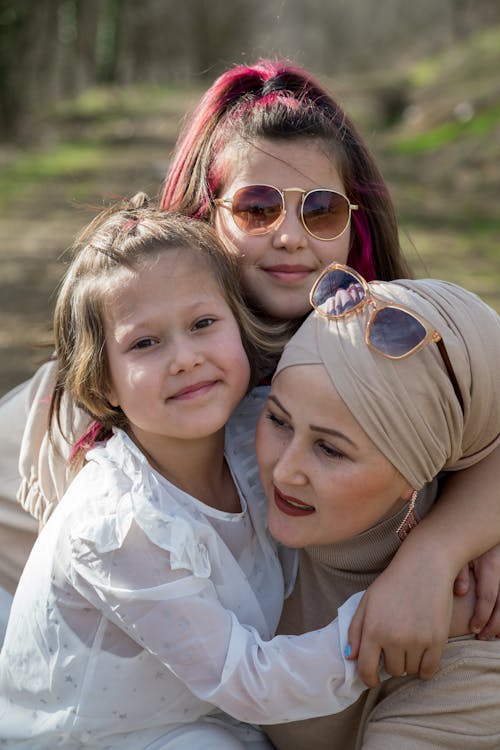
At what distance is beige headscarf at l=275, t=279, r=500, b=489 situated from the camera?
7.11 ft

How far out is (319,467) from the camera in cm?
224

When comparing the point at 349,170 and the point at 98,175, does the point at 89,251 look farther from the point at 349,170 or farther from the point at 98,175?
the point at 98,175

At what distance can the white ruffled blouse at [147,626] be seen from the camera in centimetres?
223

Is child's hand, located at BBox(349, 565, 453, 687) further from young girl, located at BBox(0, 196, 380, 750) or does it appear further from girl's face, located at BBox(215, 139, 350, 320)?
girl's face, located at BBox(215, 139, 350, 320)

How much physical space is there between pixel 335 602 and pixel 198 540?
0.42 meters

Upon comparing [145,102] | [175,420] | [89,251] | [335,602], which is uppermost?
[89,251]

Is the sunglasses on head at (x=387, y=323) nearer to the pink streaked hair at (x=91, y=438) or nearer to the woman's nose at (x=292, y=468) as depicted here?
the woman's nose at (x=292, y=468)

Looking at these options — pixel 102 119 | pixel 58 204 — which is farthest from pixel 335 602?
pixel 102 119

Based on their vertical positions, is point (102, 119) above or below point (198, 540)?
below

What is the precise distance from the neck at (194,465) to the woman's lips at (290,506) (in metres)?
0.30

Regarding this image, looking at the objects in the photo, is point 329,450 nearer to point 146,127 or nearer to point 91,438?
point 91,438

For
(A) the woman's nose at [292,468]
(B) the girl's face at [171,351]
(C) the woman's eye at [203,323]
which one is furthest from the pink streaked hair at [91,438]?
(A) the woman's nose at [292,468]

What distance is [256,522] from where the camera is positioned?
2611mm

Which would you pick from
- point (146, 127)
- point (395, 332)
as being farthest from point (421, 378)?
point (146, 127)
